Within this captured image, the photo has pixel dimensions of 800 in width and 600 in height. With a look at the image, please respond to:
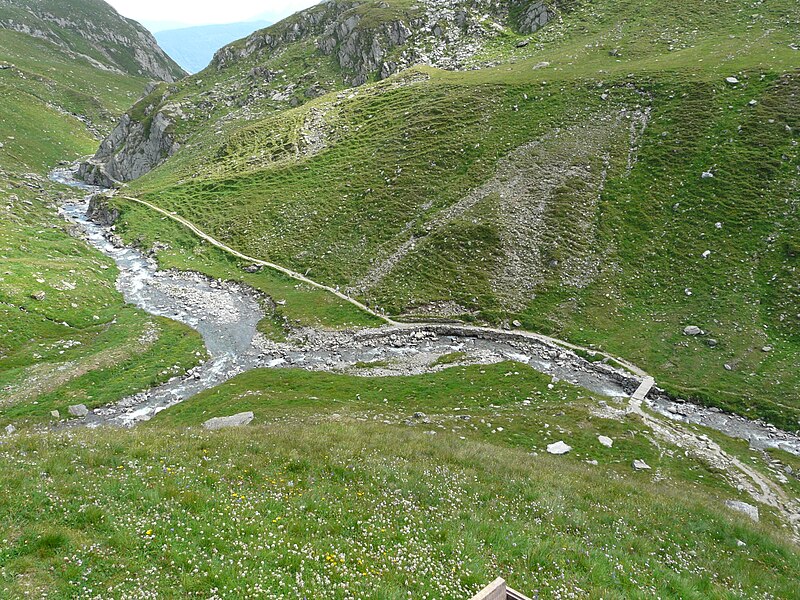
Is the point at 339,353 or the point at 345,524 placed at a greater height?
the point at 345,524

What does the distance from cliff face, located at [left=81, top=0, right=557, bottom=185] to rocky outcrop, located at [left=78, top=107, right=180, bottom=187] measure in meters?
0.27

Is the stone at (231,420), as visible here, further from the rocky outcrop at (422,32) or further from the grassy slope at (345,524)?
the rocky outcrop at (422,32)

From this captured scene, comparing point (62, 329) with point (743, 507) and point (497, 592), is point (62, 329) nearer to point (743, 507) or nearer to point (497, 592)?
point (497, 592)

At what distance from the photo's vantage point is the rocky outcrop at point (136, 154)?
11525 centimetres

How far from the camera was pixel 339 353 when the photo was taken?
46062mm

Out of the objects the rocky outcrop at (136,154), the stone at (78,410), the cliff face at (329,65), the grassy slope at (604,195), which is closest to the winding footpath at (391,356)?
the stone at (78,410)

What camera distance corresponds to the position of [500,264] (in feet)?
177

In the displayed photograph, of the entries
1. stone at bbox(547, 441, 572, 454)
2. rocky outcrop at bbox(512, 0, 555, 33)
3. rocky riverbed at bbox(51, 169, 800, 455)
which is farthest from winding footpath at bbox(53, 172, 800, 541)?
rocky outcrop at bbox(512, 0, 555, 33)

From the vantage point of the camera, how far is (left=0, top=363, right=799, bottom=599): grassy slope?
34.3 ft

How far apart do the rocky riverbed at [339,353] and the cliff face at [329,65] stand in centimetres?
7668

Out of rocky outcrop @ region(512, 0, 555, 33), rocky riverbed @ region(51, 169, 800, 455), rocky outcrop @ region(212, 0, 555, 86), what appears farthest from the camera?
rocky outcrop @ region(212, 0, 555, 86)

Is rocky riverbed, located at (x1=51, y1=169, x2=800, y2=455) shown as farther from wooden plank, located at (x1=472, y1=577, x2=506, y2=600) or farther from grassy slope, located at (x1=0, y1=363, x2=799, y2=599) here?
wooden plank, located at (x1=472, y1=577, x2=506, y2=600)

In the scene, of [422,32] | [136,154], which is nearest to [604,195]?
[422,32]

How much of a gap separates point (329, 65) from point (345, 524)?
460 feet
